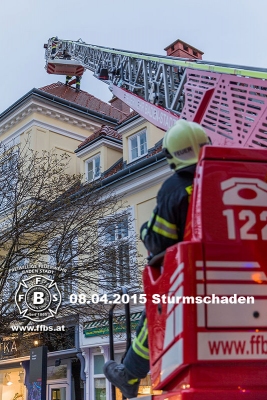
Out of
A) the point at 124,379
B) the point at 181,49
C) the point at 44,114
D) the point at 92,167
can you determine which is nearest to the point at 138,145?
the point at 92,167

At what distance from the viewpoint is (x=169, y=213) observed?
2.49 metres

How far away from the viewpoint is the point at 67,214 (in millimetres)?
12023

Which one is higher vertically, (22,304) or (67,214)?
(67,214)

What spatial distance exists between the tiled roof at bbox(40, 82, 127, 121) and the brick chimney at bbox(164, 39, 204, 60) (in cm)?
621

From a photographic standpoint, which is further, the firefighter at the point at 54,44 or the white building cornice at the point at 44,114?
the white building cornice at the point at 44,114

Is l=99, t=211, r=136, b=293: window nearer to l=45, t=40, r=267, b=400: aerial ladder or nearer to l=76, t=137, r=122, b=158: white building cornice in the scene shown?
l=76, t=137, r=122, b=158: white building cornice

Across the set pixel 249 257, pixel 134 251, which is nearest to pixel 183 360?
pixel 249 257

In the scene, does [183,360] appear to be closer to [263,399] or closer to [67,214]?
[263,399]

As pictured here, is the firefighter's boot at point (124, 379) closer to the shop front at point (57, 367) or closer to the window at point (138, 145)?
the shop front at point (57, 367)

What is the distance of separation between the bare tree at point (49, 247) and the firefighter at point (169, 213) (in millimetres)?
7433

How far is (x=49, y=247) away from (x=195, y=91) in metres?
6.45

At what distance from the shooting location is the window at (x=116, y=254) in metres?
11.8

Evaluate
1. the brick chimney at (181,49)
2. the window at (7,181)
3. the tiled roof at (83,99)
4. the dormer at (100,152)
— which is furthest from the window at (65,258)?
the tiled roof at (83,99)

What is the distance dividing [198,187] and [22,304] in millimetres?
9097
